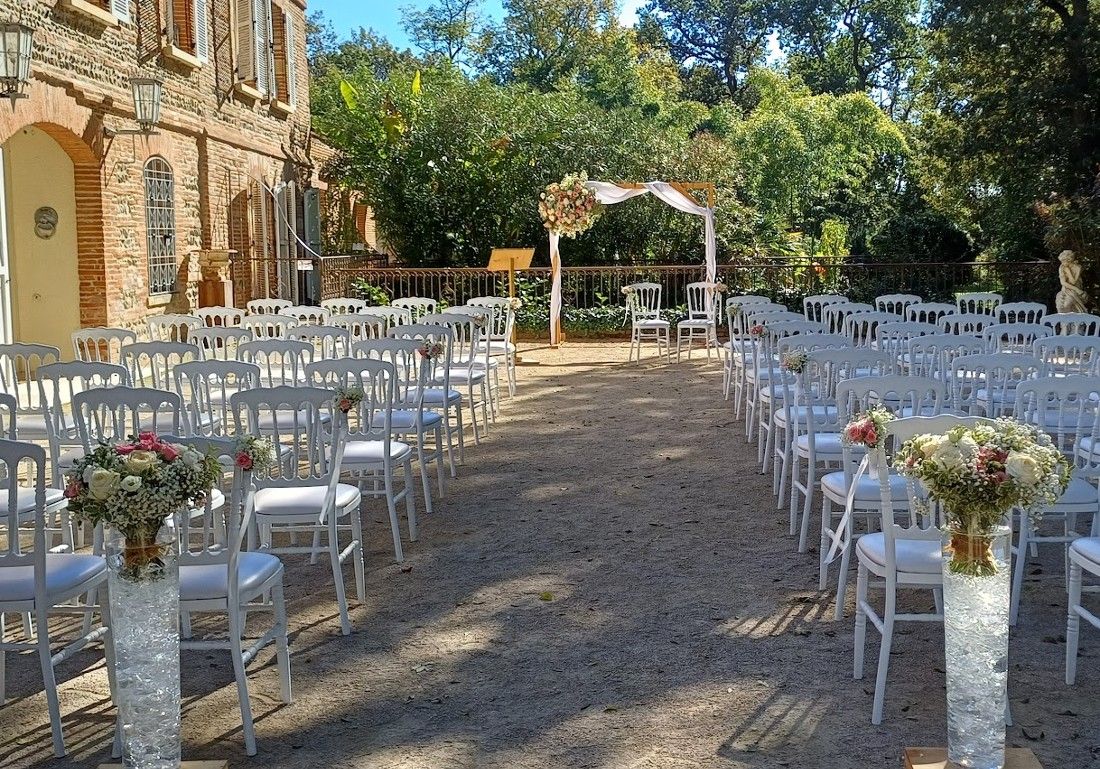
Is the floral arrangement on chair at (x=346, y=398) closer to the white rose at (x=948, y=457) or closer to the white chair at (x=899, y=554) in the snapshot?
the white chair at (x=899, y=554)

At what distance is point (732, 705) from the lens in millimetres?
3666

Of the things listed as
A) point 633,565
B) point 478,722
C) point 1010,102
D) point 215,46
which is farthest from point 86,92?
point 1010,102

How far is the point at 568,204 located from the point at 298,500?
10.0 meters

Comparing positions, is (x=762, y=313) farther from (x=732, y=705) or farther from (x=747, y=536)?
(x=732, y=705)

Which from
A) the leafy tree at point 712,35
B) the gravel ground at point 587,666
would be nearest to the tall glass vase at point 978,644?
the gravel ground at point 587,666

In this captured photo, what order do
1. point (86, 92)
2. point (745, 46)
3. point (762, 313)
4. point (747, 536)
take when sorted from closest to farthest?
point (747, 536) → point (762, 313) → point (86, 92) → point (745, 46)

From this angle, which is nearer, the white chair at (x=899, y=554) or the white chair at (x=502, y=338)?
the white chair at (x=899, y=554)

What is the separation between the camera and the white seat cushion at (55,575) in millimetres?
3391

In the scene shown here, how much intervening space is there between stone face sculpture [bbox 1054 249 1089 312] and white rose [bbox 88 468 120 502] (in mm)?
12295

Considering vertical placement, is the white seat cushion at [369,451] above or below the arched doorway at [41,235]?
below

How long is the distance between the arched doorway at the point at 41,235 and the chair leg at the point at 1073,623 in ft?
33.3

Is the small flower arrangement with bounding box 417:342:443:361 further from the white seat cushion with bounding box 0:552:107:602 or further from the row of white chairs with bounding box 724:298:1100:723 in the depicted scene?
the white seat cushion with bounding box 0:552:107:602

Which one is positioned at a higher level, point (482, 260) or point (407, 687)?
point (482, 260)

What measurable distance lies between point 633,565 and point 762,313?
12.5 feet
